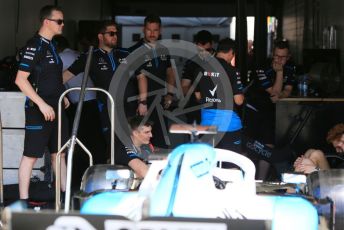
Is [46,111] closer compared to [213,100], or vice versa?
[46,111]

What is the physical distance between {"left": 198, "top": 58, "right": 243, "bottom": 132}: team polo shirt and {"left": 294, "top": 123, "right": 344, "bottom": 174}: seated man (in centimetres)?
65

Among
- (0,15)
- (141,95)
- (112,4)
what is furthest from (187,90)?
(112,4)

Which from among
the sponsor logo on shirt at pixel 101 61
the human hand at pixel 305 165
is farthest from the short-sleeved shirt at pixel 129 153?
the human hand at pixel 305 165

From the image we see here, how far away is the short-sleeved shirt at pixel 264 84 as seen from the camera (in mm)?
7984

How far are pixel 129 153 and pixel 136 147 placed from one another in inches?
5.7

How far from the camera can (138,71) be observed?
7.18 m

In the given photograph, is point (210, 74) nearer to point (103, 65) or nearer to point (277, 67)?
point (103, 65)

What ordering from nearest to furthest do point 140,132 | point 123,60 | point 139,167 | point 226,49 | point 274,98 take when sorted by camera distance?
point 139,167 < point 140,132 < point 226,49 < point 123,60 < point 274,98

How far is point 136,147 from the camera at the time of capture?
6027 millimetres

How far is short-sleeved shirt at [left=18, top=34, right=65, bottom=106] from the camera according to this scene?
577cm

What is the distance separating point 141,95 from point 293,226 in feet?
11.9

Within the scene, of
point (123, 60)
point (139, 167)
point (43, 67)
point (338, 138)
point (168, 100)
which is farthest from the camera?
point (168, 100)

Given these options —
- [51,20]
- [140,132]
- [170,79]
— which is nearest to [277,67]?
[170,79]

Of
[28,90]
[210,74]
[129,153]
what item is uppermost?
[210,74]
